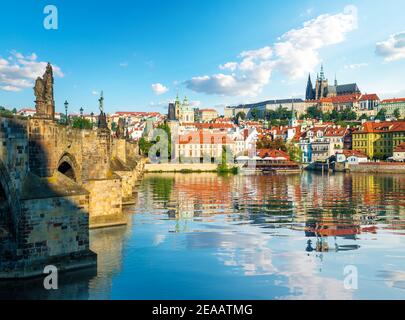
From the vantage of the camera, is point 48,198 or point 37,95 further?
point 37,95

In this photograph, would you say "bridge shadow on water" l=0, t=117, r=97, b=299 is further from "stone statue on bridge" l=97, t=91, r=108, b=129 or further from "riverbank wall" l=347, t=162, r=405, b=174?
"riverbank wall" l=347, t=162, r=405, b=174

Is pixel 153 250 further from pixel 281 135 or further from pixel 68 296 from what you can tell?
pixel 281 135

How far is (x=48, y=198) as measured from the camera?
18.3 meters

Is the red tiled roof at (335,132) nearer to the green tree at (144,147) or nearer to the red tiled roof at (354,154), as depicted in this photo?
the red tiled roof at (354,154)

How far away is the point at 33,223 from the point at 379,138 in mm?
123964

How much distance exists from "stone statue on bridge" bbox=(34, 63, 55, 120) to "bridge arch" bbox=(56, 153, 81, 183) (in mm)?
3933

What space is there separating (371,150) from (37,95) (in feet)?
Answer: 396

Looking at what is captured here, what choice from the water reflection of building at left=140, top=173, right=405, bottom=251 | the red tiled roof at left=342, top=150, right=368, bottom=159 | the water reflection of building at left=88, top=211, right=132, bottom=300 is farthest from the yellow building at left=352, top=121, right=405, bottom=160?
the water reflection of building at left=88, top=211, right=132, bottom=300

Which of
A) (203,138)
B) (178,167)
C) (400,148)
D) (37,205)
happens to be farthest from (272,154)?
(37,205)

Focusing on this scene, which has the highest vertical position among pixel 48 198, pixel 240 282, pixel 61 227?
pixel 48 198

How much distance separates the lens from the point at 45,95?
71.2ft

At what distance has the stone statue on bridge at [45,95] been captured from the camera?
20484 mm
